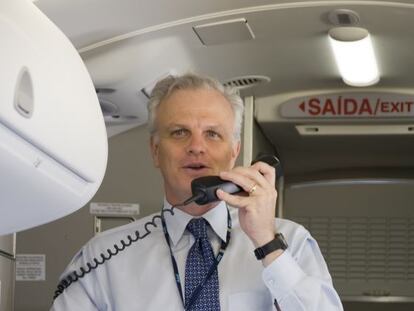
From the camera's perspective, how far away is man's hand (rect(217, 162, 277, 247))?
2.68m

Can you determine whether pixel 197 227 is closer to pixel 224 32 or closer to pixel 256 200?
pixel 256 200

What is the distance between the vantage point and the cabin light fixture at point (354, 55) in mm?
3479

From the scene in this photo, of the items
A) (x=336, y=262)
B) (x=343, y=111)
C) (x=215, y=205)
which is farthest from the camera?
(x=336, y=262)

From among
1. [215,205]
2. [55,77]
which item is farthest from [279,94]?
[55,77]

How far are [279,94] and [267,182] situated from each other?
1773 millimetres

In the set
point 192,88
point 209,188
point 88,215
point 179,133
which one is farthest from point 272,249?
point 88,215

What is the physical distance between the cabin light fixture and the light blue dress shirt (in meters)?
0.80

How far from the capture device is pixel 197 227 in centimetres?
315

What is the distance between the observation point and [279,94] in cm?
444

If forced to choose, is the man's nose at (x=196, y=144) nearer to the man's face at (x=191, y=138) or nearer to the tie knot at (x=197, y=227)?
the man's face at (x=191, y=138)

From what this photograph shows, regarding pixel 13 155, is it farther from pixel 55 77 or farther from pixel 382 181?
pixel 382 181

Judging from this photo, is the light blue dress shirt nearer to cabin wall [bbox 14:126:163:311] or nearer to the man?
the man

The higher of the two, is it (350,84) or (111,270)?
(350,84)

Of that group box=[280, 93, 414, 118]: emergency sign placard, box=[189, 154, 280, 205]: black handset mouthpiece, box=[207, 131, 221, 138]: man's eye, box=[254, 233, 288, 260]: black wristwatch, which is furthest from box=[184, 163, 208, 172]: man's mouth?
box=[280, 93, 414, 118]: emergency sign placard
